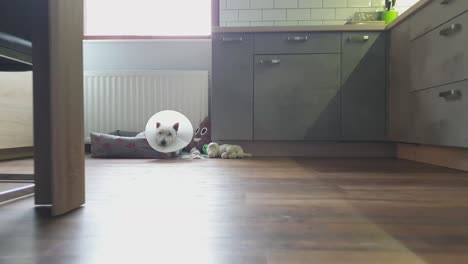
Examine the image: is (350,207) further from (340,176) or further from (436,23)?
(436,23)

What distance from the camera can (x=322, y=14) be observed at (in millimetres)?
3092

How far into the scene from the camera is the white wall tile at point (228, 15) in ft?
10.4

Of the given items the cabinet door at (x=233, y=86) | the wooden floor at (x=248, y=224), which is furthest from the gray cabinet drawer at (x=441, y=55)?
the cabinet door at (x=233, y=86)

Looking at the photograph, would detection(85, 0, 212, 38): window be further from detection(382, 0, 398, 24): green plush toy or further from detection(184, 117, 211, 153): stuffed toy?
detection(382, 0, 398, 24): green plush toy

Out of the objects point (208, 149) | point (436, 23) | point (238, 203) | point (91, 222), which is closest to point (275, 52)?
point (208, 149)

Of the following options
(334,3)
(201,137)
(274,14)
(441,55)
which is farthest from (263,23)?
(441,55)

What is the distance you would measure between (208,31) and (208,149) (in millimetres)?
1284

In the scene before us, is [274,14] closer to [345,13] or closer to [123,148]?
[345,13]

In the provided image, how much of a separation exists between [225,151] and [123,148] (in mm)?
746

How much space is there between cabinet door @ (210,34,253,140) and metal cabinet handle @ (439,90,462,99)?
1.28 meters

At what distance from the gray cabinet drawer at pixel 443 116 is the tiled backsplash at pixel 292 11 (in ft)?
4.04

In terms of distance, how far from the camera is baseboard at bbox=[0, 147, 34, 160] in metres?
2.39

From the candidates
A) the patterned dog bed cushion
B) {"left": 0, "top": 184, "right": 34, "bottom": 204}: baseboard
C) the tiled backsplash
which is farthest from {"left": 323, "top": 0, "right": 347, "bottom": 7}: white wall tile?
{"left": 0, "top": 184, "right": 34, "bottom": 204}: baseboard

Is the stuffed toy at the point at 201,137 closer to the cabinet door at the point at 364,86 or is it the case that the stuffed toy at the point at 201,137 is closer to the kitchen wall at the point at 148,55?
the kitchen wall at the point at 148,55
